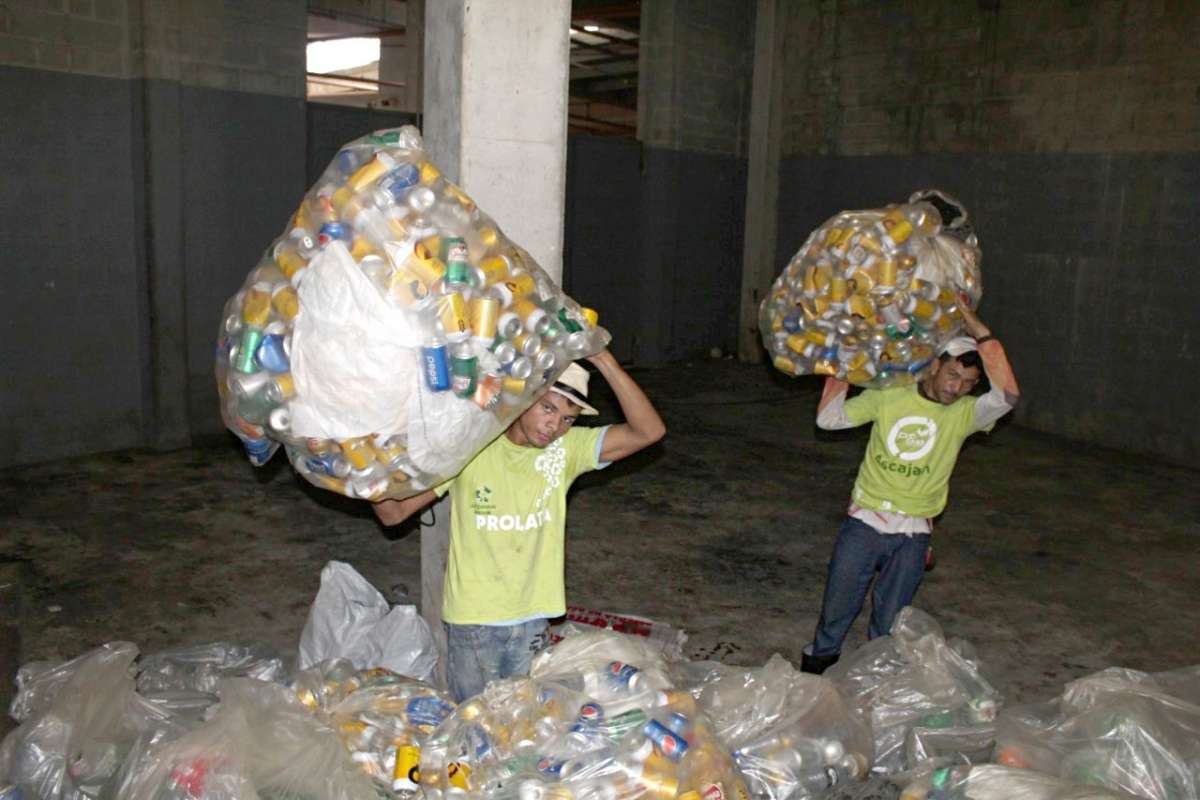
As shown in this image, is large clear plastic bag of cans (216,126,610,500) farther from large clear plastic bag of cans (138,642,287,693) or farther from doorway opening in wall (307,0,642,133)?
doorway opening in wall (307,0,642,133)

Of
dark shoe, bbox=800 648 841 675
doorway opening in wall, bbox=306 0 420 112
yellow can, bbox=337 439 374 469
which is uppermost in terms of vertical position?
doorway opening in wall, bbox=306 0 420 112

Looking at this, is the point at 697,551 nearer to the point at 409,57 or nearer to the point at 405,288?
the point at 405,288

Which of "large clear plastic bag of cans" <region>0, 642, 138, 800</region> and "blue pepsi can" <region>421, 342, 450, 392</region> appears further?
"large clear plastic bag of cans" <region>0, 642, 138, 800</region>

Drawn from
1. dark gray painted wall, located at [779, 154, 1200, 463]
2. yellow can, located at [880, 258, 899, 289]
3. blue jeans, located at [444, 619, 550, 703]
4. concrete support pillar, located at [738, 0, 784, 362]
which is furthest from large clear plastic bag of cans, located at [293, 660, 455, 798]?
concrete support pillar, located at [738, 0, 784, 362]

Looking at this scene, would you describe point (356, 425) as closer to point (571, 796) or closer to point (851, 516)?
point (571, 796)

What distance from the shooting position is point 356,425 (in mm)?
2555

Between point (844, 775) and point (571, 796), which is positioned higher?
point (571, 796)

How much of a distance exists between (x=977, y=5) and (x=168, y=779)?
10.3 metres

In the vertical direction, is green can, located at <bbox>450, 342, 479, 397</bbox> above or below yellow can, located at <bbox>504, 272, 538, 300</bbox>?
below

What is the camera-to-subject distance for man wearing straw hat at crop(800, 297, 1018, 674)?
4094mm

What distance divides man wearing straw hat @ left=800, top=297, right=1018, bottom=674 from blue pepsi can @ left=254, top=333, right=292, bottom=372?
7.74 feet

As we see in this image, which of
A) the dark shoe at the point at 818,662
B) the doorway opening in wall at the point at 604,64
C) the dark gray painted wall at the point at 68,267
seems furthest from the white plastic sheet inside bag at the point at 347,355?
the doorway opening in wall at the point at 604,64

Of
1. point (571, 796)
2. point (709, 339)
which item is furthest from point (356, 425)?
point (709, 339)

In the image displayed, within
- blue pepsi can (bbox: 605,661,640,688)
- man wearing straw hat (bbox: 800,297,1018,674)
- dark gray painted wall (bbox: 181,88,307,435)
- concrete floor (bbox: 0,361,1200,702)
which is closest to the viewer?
blue pepsi can (bbox: 605,661,640,688)
